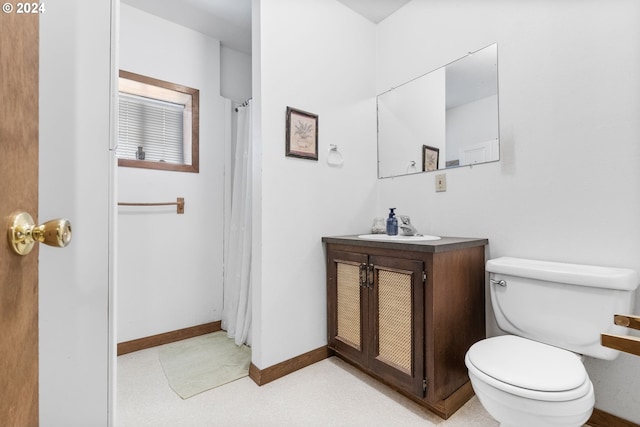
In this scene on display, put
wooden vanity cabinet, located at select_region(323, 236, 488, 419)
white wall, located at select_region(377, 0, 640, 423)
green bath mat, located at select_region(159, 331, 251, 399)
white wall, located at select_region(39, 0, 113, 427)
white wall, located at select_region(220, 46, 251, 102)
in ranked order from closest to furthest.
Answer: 1. white wall, located at select_region(39, 0, 113, 427)
2. white wall, located at select_region(377, 0, 640, 423)
3. wooden vanity cabinet, located at select_region(323, 236, 488, 419)
4. green bath mat, located at select_region(159, 331, 251, 399)
5. white wall, located at select_region(220, 46, 251, 102)

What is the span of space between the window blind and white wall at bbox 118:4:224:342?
7.6 inches

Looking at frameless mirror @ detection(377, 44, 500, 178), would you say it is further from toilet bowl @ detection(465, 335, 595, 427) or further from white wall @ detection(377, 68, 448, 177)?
toilet bowl @ detection(465, 335, 595, 427)

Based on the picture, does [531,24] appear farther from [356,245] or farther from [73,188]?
[73,188]

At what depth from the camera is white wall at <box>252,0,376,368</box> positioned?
1.78m

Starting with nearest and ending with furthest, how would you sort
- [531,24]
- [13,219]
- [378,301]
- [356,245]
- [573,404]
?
[13,219]
[573,404]
[531,24]
[378,301]
[356,245]

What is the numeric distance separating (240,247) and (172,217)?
0.61 metres

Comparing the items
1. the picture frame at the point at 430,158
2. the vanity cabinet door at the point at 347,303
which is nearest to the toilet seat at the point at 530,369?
the vanity cabinet door at the point at 347,303

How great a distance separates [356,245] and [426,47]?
4.96ft

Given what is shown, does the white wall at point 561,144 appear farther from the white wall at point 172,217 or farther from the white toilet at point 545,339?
the white wall at point 172,217

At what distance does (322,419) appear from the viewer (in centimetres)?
142

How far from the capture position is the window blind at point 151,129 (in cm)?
226

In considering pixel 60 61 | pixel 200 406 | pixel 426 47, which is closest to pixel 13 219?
pixel 60 61

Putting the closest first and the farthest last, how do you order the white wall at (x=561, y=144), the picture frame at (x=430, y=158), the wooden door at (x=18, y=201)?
1. the wooden door at (x=18, y=201)
2. the white wall at (x=561, y=144)
3. the picture frame at (x=430, y=158)

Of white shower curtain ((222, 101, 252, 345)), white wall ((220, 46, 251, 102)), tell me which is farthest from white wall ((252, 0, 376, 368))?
white wall ((220, 46, 251, 102))
